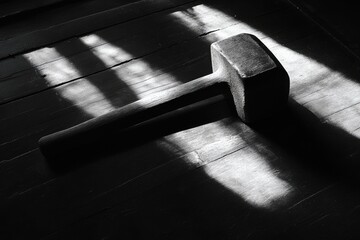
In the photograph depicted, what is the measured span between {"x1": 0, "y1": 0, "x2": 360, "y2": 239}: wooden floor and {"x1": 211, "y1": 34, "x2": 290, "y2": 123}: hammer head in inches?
3.2

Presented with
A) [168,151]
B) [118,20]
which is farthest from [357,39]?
[118,20]

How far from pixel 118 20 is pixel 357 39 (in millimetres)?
1314

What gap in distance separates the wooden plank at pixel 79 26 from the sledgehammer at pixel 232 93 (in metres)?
0.81

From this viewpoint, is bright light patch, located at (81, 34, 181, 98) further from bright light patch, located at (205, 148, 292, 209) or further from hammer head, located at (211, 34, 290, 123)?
bright light patch, located at (205, 148, 292, 209)

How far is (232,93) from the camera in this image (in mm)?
1521

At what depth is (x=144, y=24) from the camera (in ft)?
6.94

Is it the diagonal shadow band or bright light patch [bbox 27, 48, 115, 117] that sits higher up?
bright light patch [bbox 27, 48, 115, 117]

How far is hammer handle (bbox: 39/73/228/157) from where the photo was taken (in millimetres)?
1437

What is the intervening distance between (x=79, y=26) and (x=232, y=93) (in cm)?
110

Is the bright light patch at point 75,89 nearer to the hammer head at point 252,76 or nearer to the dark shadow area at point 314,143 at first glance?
the hammer head at point 252,76

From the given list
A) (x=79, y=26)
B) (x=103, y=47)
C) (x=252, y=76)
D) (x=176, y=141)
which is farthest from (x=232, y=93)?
(x=79, y=26)

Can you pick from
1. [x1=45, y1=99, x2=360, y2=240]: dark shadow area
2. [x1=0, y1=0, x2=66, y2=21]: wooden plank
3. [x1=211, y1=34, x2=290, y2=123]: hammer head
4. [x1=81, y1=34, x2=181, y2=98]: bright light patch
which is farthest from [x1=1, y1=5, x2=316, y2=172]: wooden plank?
[x1=0, y1=0, x2=66, y2=21]: wooden plank

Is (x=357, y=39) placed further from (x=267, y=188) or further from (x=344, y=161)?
(x=267, y=188)

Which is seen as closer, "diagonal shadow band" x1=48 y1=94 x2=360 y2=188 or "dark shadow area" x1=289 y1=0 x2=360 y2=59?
"diagonal shadow band" x1=48 y1=94 x2=360 y2=188
